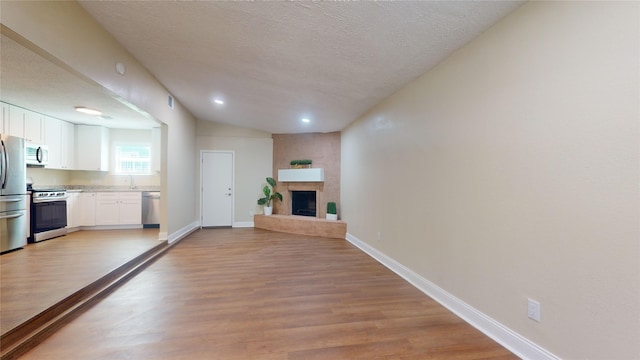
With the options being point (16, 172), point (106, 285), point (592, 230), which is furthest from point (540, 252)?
point (16, 172)

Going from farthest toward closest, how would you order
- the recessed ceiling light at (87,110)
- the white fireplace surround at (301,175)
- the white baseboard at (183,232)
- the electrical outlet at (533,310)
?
the white fireplace surround at (301,175)
the white baseboard at (183,232)
the recessed ceiling light at (87,110)
the electrical outlet at (533,310)

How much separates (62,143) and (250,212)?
12.9 ft

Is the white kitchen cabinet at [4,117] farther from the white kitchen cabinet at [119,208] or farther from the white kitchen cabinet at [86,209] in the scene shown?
the white kitchen cabinet at [119,208]

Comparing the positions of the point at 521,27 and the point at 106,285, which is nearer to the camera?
the point at 521,27

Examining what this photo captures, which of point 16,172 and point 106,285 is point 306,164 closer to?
point 106,285

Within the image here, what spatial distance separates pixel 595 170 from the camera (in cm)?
130

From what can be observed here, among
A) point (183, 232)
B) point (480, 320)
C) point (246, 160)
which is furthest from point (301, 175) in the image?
point (480, 320)

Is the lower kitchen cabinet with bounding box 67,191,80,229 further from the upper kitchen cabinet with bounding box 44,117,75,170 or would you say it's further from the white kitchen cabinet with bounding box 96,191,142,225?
the upper kitchen cabinet with bounding box 44,117,75,170

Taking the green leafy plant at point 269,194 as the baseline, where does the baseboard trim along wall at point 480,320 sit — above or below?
below

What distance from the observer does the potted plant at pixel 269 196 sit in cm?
617

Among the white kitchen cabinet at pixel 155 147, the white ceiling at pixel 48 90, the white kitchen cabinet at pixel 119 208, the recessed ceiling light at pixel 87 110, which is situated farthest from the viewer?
the white kitchen cabinet at pixel 155 147

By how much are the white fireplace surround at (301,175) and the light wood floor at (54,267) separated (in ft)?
9.68

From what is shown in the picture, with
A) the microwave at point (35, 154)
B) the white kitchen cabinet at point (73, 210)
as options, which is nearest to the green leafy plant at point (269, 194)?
the white kitchen cabinet at point (73, 210)

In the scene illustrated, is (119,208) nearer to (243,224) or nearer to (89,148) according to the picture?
(89,148)
